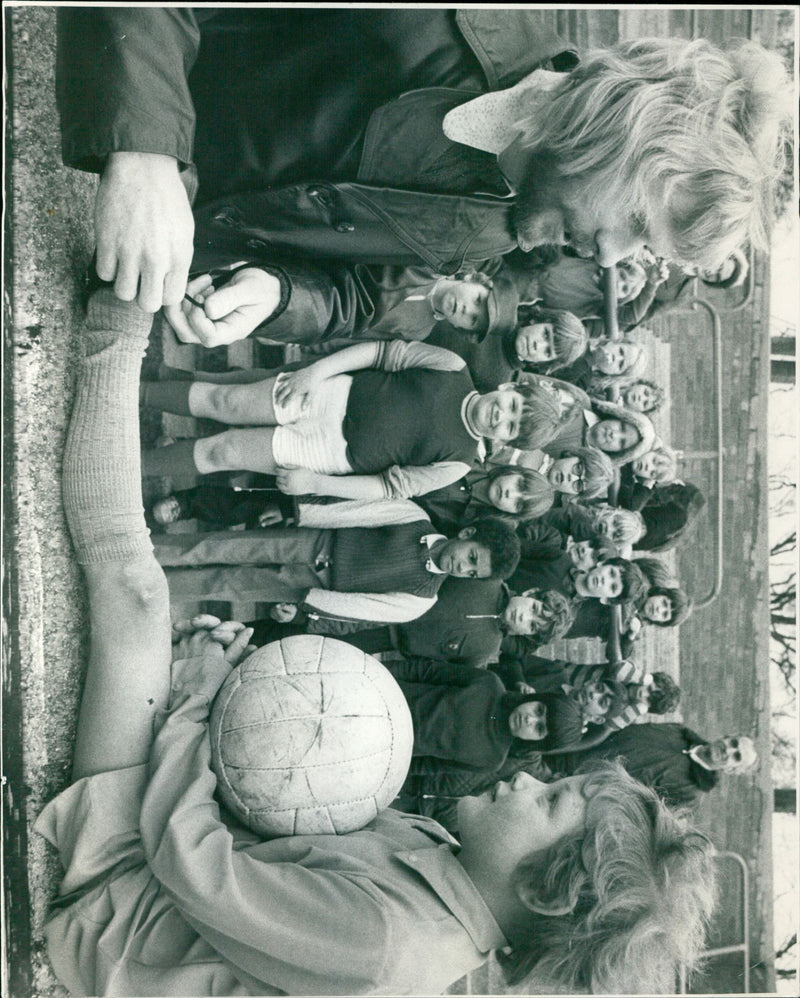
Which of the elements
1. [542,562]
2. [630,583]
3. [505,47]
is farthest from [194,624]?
[505,47]

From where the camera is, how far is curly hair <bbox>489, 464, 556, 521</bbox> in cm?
217

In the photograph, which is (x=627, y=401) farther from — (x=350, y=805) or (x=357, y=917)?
(x=357, y=917)

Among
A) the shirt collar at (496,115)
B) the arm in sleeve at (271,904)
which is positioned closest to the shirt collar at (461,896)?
the arm in sleeve at (271,904)

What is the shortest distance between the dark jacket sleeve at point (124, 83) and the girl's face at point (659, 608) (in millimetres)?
1613

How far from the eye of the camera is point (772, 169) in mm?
2074

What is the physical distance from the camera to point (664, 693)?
7.18 ft

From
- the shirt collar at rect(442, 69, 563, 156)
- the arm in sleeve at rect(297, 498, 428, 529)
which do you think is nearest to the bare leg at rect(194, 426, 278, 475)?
the arm in sleeve at rect(297, 498, 428, 529)

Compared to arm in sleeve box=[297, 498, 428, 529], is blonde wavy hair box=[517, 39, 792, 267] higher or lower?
higher

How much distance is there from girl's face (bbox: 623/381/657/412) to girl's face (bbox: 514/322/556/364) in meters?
0.23

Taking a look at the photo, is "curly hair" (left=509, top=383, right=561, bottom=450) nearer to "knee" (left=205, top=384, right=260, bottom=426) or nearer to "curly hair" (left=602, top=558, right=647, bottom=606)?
"curly hair" (left=602, top=558, right=647, bottom=606)

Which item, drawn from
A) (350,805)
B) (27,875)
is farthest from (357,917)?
(27,875)

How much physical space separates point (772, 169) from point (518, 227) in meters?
0.64

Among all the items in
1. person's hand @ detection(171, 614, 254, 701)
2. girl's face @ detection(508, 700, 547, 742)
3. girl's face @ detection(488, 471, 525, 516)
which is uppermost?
girl's face @ detection(488, 471, 525, 516)

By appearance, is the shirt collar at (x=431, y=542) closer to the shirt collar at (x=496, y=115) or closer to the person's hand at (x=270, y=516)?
the person's hand at (x=270, y=516)
